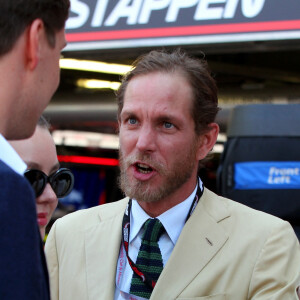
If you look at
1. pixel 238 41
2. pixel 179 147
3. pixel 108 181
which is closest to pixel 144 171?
pixel 179 147

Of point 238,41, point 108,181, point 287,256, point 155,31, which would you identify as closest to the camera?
point 287,256

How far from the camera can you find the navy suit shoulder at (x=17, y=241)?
0.96 metres

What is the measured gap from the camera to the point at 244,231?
1.90 meters

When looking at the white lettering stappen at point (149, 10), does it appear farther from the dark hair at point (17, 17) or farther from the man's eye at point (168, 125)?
the dark hair at point (17, 17)

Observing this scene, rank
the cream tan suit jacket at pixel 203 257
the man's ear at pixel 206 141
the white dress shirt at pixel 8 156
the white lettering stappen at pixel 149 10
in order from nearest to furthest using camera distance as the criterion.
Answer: the white dress shirt at pixel 8 156, the cream tan suit jacket at pixel 203 257, the man's ear at pixel 206 141, the white lettering stappen at pixel 149 10

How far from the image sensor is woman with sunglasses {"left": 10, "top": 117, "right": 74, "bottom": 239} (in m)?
2.00

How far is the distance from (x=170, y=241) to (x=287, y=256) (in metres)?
0.36

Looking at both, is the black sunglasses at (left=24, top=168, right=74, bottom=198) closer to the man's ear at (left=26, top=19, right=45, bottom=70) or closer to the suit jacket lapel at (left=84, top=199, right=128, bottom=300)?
the suit jacket lapel at (left=84, top=199, right=128, bottom=300)

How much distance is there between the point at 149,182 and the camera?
1.91 metres

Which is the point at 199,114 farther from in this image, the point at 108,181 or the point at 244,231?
the point at 108,181

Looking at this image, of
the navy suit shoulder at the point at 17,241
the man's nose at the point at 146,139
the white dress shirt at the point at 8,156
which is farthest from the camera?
the man's nose at the point at 146,139

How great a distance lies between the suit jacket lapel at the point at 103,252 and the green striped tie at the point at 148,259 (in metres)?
0.08

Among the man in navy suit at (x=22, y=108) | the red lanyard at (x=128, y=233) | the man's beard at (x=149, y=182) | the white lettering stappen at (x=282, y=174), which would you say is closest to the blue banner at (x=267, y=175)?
the white lettering stappen at (x=282, y=174)

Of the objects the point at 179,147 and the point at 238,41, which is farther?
the point at 238,41
